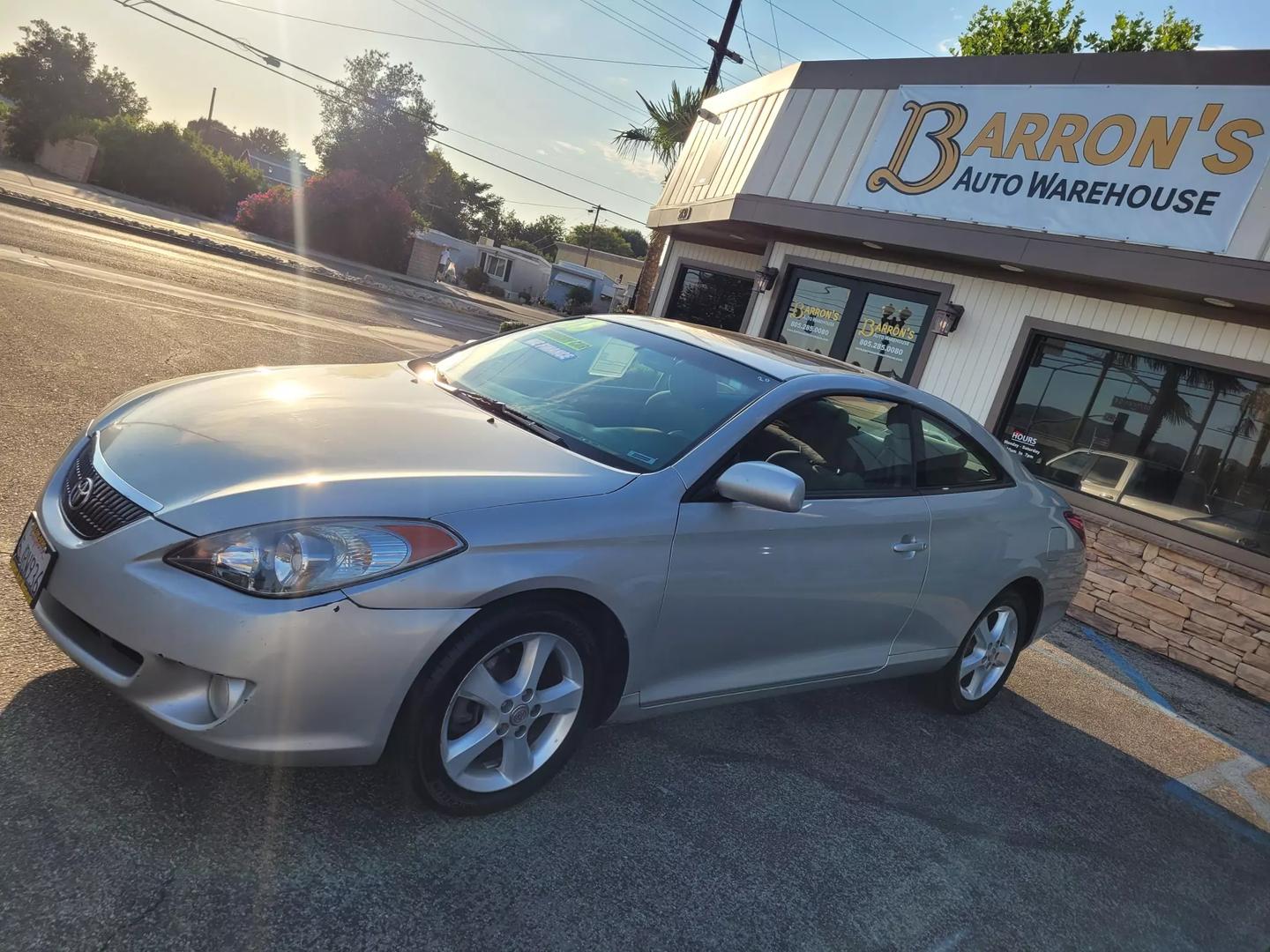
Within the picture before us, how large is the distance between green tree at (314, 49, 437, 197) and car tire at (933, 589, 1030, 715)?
175ft

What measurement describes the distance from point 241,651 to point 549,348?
2144mm

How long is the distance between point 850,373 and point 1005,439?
585 cm

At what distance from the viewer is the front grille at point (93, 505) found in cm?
252

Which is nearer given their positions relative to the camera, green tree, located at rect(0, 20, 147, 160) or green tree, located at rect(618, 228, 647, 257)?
green tree, located at rect(0, 20, 147, 160)

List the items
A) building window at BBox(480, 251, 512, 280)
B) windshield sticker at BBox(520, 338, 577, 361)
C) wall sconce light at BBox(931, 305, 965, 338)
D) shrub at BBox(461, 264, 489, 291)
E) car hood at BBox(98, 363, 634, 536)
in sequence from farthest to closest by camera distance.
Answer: building window at BBox(480, 251, 512, 280)
shrub at BBox(461, 264, 489, 291)
wall sconce light at BBox(931, 305, 965, 338)
windshield sticker at BBox(520, 338, 577, 361)
car hood at BBox(98, 363, 634, 536)

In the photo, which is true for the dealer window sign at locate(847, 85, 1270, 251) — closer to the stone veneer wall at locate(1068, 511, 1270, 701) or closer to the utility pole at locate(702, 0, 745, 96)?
the stone veneer wall at locate(1068, 511, 1270, 701)

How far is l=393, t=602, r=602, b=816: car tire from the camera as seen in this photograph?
8.43 feet

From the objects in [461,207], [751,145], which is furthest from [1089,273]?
[461,207]

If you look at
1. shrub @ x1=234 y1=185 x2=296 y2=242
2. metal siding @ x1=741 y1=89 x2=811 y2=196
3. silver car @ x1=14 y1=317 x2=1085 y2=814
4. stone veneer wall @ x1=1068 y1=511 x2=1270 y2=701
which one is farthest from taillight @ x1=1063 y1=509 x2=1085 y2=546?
shrub @ x1=234 y1=185 x2=296 y2=242

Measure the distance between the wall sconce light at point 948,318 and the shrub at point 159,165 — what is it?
122 feet

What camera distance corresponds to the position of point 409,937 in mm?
2305

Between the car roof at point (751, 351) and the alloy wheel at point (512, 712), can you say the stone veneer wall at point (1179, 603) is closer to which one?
the car roof at point (751, 351)

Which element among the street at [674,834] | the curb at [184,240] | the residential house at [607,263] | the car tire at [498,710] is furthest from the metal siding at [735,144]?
the residential house at [607,263]

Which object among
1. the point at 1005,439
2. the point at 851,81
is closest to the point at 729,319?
the point at 851,81
